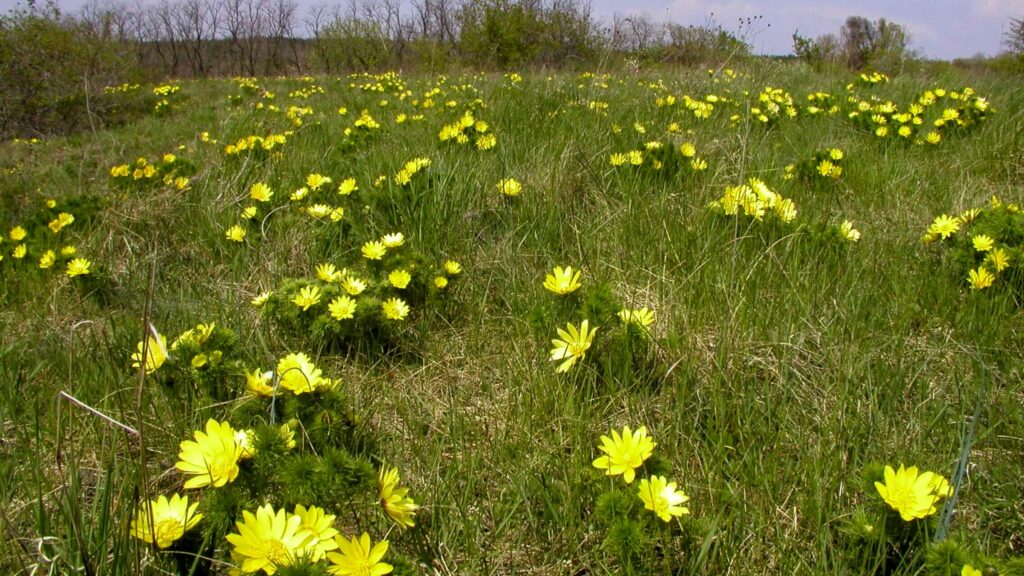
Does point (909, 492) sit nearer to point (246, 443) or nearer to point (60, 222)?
point (246, 443)

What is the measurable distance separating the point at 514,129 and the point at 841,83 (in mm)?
5202

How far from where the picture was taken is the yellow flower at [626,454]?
1.31 m

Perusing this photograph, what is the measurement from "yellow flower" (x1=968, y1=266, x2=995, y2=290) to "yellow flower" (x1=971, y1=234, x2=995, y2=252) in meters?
0.12

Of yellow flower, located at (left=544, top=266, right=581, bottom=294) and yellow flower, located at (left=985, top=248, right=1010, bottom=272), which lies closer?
yellow flower, located at (left=544, top=266, right=581, bottom=294)

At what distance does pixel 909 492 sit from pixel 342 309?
5.48 feet

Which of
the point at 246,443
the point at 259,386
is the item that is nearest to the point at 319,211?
the point at 259,386

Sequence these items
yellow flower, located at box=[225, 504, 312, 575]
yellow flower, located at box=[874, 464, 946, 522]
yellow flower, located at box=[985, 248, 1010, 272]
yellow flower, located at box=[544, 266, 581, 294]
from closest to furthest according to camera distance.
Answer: yellow flower, located at box=[225, 504, 312, 575] < yellow flower, located at box=[874, 464, 946, 522] < yellow flower, located at box=[544, 266, 581, 294] < yellow flower, located at box=[985, 248, 1010, 272]

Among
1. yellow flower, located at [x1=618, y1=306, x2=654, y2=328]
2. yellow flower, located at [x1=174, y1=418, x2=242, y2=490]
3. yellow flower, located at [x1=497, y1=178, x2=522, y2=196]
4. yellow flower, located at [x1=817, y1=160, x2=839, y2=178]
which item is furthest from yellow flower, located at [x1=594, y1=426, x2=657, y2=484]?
yellow flower, located at [x1=817, y1=160, x2=839, y2=178]

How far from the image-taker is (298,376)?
4.89 ft

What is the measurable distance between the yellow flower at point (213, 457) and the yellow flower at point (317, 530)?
201mm

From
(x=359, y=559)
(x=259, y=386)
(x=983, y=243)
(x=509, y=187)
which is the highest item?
(x=509, y=187)

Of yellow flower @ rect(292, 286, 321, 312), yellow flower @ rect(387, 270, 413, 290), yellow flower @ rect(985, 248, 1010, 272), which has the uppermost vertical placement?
yellow flower @ rect(985, 248, 1010, 272)

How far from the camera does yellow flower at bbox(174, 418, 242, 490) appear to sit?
4.02ft

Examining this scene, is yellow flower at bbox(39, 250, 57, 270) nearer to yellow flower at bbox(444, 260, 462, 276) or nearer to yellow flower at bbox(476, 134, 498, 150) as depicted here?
yellow flower at bbox(444, 260, 462, 276)
